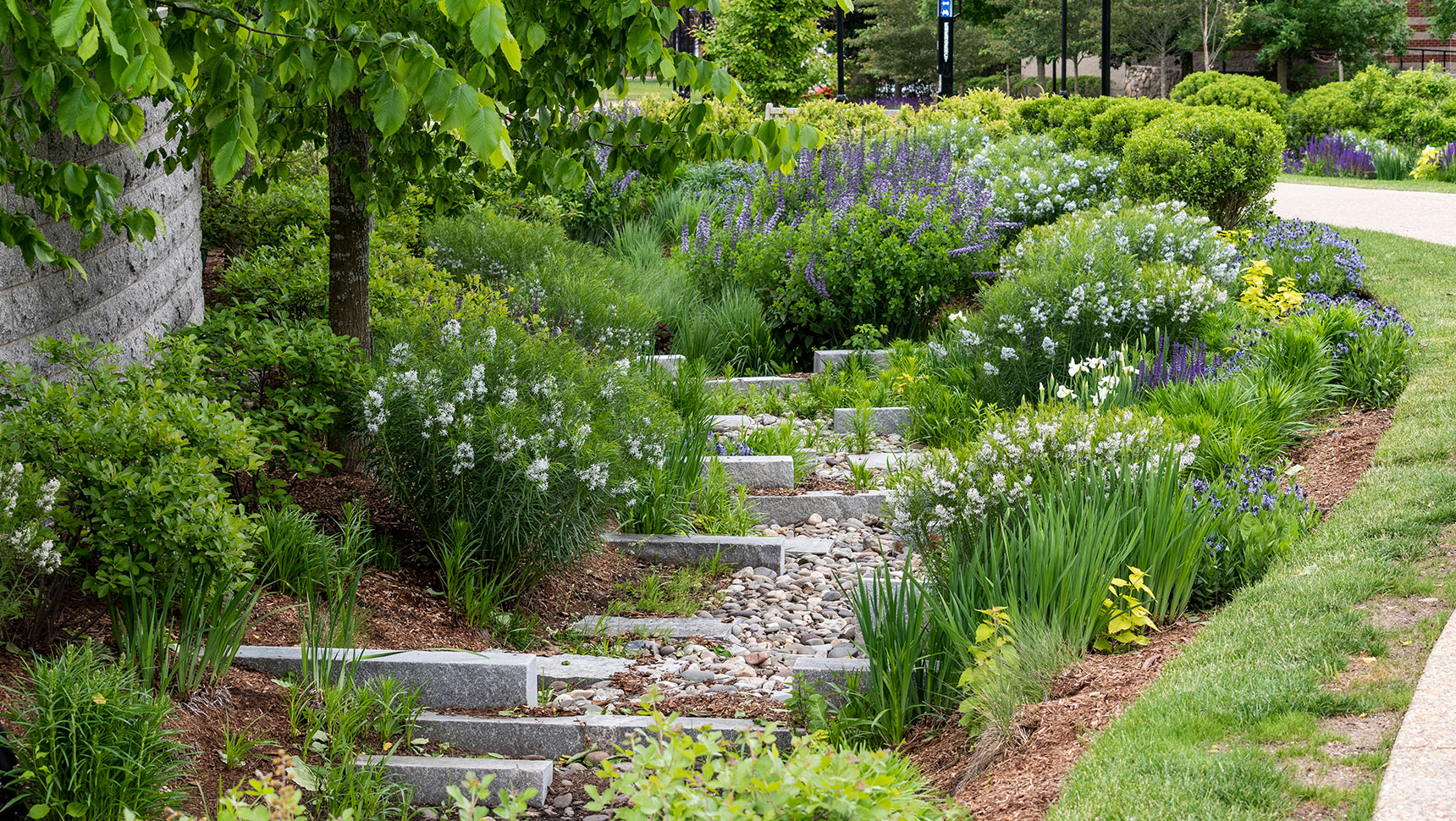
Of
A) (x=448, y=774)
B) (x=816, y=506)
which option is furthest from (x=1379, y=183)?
(x=448, y=774)

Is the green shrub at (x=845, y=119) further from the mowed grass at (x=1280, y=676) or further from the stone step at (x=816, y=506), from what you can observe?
the mowed grass at (x=1280, y=676)

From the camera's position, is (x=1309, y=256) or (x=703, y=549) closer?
(x=703, y=549)

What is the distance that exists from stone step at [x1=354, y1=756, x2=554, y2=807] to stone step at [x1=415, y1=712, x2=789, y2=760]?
166 millimetres

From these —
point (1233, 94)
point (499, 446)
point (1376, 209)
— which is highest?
point (1233, 94)

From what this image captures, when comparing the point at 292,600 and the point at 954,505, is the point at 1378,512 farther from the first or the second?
the point at 292,600

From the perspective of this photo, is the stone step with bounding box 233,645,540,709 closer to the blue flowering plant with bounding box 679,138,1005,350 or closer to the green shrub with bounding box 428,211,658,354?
the green shrub with bounding box 428,211,658,354

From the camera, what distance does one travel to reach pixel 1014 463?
4.75 m

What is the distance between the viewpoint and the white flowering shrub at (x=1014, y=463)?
15.0 ft

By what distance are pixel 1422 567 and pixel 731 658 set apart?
8.57 feet

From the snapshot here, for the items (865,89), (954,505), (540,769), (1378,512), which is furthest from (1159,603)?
(865,89)

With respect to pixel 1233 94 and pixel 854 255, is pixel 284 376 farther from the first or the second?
pixel 1233 94

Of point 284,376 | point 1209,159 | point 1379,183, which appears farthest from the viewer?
point 1379,183

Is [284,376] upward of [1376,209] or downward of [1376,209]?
downward

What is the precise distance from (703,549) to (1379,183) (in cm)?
1427
